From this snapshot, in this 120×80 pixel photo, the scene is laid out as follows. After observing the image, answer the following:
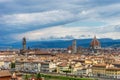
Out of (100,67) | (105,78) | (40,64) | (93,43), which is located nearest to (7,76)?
(105,78)

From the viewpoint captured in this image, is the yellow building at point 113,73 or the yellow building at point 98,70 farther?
the yellow building at point 98,70

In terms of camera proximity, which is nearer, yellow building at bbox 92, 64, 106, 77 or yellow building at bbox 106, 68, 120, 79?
yellow building at bbox 106, 68, 120, 79

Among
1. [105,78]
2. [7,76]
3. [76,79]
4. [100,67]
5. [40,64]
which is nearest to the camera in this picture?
[7,76]

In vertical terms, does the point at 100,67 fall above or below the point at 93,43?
below

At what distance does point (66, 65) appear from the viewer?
71.7 metres

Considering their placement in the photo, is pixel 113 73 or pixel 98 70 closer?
pixel 113 73

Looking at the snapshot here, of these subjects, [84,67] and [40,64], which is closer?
[84,67]

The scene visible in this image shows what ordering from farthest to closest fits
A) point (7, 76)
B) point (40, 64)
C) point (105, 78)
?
point (40, 64) → point (105, 78) → point (7, 76)

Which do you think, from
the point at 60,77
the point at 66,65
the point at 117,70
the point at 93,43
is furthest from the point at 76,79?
the point at 93,43

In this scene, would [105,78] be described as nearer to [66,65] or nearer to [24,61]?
[66,65]

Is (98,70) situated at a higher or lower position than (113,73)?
higher

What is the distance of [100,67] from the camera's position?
224 feet

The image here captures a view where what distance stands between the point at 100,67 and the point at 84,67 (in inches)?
130

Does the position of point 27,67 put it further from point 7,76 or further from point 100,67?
point 7,76
